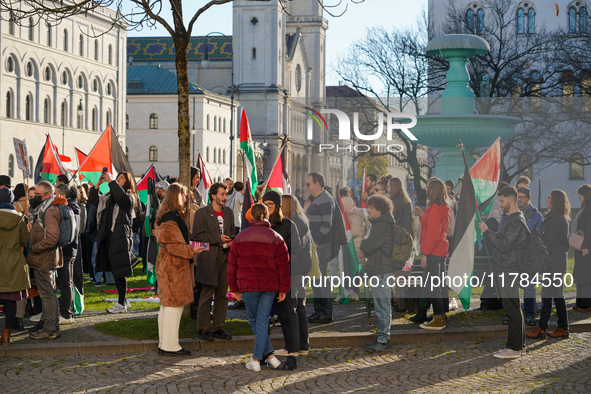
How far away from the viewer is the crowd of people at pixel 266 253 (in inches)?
342

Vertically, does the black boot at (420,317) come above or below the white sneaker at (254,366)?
above

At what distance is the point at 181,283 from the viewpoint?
9109mm

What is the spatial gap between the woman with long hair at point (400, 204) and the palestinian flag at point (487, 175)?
92 cm

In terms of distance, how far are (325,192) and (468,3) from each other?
153 ft

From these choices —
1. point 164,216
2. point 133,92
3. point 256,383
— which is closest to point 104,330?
point 164,216

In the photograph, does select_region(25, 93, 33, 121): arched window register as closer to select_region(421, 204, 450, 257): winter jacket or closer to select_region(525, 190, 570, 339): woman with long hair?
select_region(421, 204, 450, 257): winter jacket

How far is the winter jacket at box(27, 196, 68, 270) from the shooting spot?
9.90m

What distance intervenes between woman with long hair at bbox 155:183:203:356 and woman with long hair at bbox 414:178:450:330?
3.23m

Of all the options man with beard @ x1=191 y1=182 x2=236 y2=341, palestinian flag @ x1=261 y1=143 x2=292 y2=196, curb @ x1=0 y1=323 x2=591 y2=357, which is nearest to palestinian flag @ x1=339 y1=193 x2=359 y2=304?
palestinian flag @ x1=261 y1=143 x2=292 y2=196

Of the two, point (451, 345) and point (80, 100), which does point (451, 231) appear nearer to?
point (451, 345)

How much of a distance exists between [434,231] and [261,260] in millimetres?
3084

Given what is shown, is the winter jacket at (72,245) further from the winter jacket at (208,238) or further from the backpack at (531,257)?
the backpack at (531,257)

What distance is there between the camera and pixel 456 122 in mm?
15086

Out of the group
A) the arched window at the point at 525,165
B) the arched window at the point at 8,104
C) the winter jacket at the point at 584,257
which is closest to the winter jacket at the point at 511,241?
the winter jacket at the point at 584,257
